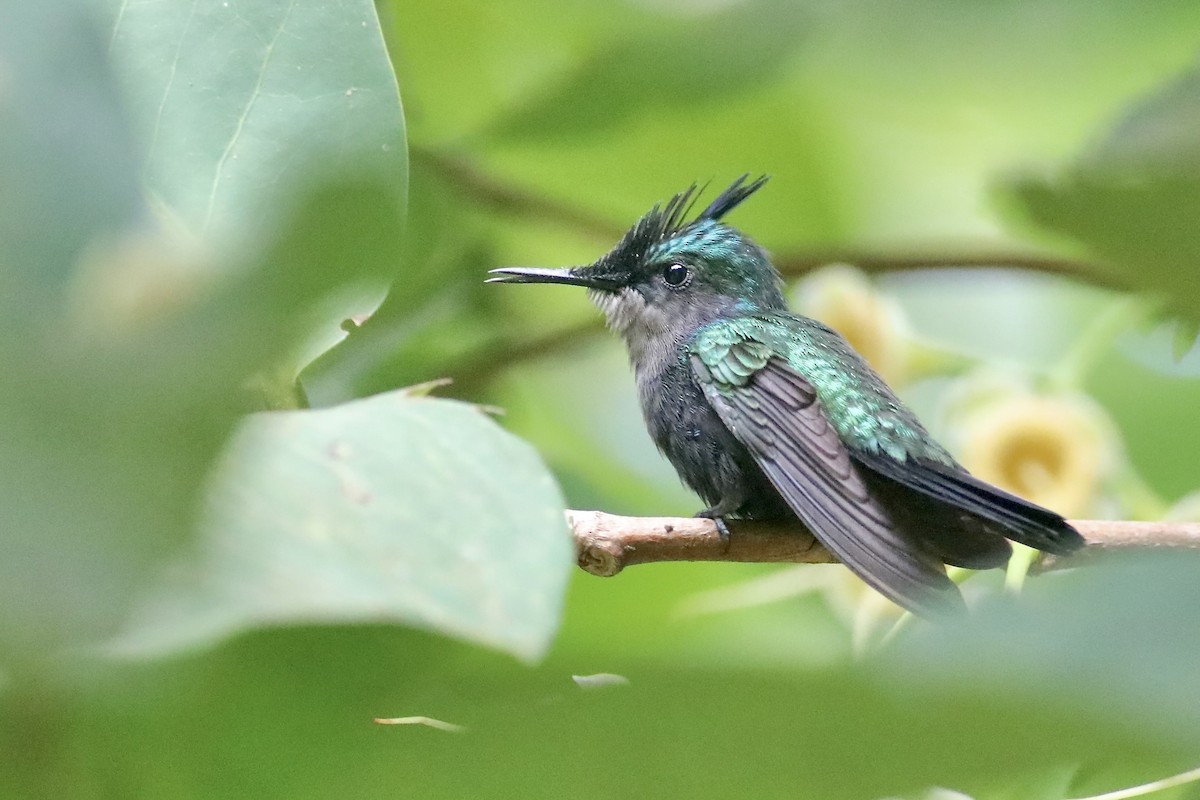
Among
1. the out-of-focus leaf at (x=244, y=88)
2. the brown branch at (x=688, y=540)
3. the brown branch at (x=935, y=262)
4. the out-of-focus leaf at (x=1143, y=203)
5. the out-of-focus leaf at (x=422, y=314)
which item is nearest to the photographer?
the out-of-focus leaf at (x=1143, y=203)

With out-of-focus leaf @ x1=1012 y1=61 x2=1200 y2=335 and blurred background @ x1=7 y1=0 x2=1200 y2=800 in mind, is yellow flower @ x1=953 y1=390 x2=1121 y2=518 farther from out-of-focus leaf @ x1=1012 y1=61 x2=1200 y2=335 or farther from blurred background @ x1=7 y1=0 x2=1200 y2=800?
out-of-focus leaf @ x1=1012 y1=61 x2=1200 y2=335

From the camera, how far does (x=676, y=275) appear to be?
2.29 metres

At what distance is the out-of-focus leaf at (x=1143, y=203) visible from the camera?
61 cm

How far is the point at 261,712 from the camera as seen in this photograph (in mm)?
597

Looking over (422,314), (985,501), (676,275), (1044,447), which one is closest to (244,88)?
(422,314)

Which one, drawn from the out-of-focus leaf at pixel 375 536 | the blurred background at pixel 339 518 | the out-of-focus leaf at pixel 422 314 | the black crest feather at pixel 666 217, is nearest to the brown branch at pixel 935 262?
the black crest feather at pixel 666 217

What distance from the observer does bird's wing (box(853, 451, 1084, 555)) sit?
52.0 inches

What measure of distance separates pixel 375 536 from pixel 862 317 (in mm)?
1666

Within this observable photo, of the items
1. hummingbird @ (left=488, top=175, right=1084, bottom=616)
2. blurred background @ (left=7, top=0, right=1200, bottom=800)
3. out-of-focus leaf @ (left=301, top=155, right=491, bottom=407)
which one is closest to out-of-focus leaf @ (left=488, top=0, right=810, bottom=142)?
blurred background @ (left=7, top=0, right=1200, bottom=800)

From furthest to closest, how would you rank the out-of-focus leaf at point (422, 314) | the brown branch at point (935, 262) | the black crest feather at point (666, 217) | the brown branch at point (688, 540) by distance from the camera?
the black crest feather at point (666, 217) → the brown branch at point (935, 262) → the out-of-focus leaf at point (422, 314) → the brown branch at point (688, 540)

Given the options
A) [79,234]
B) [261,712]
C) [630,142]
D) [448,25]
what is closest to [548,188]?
[630,142]

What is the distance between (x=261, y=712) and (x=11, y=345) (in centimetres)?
32

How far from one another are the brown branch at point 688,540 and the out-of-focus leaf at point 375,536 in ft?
1.69

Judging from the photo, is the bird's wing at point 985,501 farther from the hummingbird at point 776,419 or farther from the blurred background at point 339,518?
the blurred background at point 339,518
